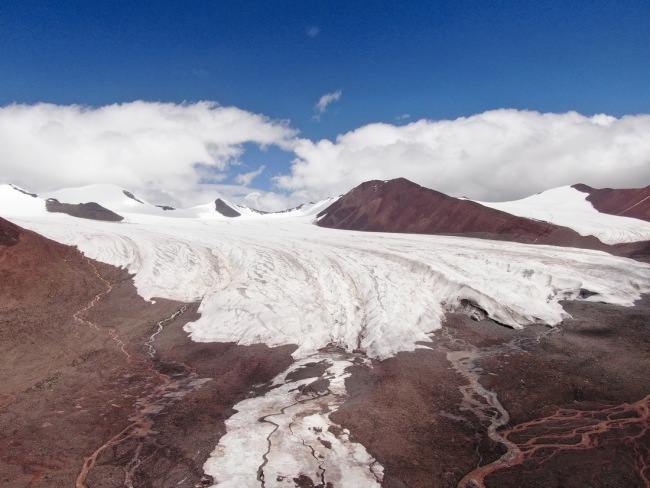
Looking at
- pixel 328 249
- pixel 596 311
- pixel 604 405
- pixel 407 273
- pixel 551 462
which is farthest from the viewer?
pixel 328 249

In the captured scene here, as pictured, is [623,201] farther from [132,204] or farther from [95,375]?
[132,204]

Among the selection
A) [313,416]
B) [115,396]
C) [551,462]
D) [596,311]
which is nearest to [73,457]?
[115,396]

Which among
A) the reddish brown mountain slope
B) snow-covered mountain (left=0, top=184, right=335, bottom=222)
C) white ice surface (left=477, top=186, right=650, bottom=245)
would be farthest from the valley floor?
snow-covered mountain (left=0, top=184, right=335, bottom=222)

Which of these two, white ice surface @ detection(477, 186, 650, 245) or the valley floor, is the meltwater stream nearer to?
the valley floor

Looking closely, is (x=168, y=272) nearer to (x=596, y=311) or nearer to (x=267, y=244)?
(x=267, y=244)

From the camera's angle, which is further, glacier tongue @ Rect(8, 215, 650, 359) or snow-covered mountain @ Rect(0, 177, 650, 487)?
glacier tongue @ Rect(8, 215, 650, 359)

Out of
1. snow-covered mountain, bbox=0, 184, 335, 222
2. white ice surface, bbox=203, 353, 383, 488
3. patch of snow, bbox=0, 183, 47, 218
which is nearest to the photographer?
white ice surface, bbox=203, 353, 383, 488

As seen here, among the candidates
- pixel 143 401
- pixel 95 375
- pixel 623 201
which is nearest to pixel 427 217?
pixel 623 201
